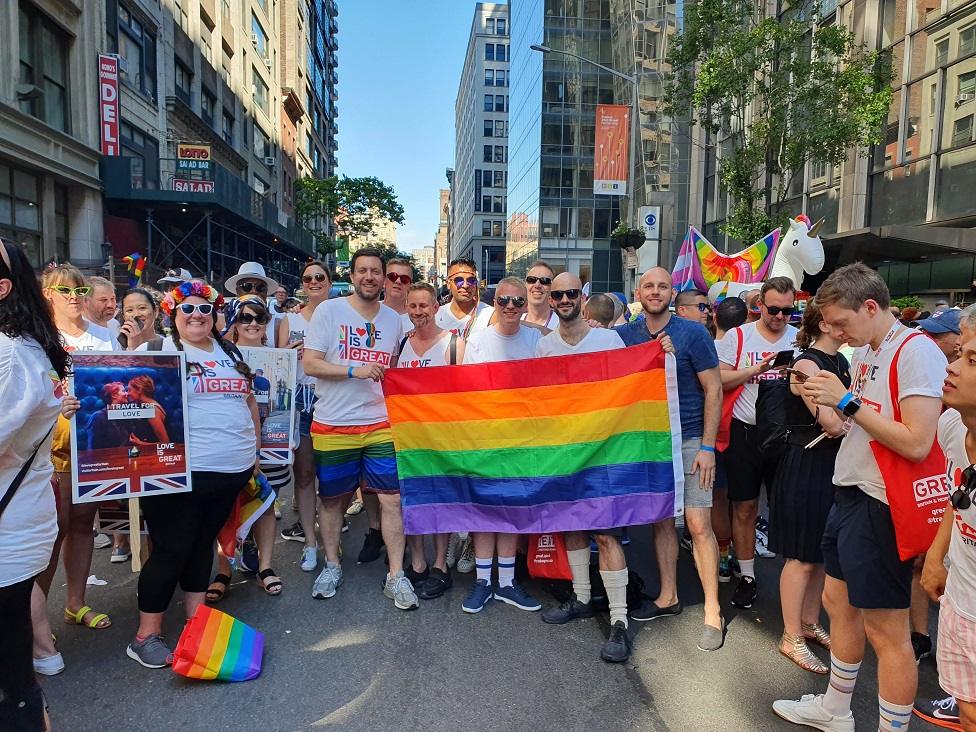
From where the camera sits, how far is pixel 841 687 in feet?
9.36

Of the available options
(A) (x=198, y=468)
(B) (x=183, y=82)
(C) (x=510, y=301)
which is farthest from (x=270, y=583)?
(B) (x=183, y=82)

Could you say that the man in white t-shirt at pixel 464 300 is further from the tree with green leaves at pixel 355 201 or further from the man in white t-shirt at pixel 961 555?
the tree with green leaves at pixel 355 201

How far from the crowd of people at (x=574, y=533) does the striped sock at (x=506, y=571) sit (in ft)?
0.05

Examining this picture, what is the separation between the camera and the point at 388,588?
4.33 m

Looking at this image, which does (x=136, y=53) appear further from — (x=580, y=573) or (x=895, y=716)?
(x=895, y=716)

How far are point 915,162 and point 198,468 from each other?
17766 millimetres

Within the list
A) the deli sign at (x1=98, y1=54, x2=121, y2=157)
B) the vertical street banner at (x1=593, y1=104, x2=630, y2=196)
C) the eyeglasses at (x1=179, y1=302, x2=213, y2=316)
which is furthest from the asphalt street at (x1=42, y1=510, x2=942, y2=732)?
the deli sign at (x1=98, y1=54, x2=121, y2=157)

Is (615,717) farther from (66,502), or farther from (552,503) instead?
(66,502)

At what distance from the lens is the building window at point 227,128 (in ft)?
104

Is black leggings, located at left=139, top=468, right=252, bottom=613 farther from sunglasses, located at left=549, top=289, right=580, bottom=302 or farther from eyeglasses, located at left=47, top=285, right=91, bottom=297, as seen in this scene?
sunglasses, located at left=549, top=289, right=580, bottom=302

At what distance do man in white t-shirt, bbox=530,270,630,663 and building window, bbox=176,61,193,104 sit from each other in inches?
1053

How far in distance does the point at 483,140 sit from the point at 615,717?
93.7 m

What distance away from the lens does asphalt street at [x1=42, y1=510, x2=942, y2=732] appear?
3.01 metres

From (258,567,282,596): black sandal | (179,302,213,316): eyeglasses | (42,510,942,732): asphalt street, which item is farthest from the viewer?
(258,567,282,596): black sandal
